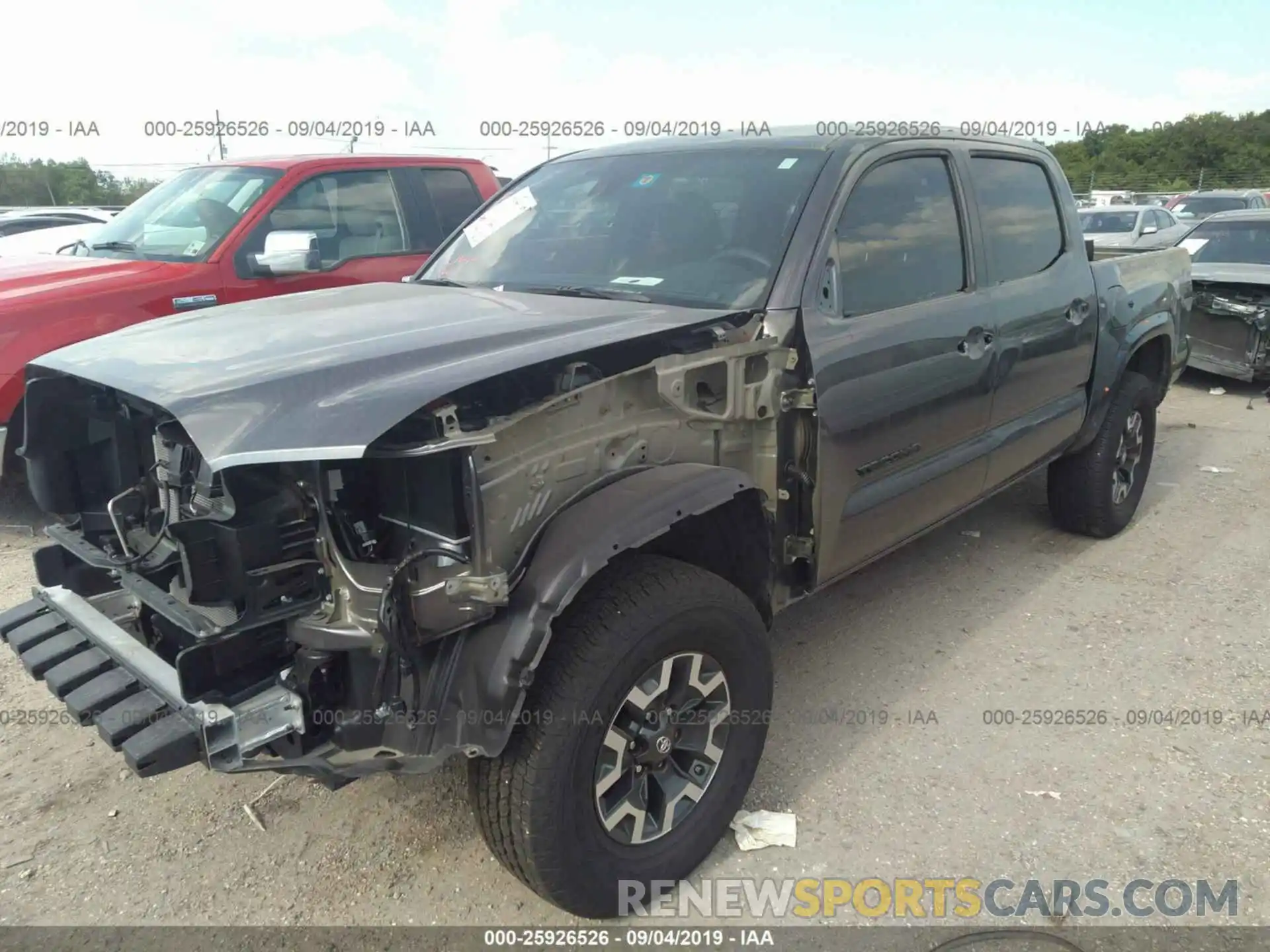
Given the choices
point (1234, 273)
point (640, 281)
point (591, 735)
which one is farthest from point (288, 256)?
point (1234, 273)

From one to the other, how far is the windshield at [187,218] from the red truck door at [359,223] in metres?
0.19

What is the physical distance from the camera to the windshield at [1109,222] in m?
15.4

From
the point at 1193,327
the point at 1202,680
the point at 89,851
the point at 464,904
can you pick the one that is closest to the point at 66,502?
the point at 89,851

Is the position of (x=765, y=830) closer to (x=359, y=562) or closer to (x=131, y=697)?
(x=359, y=562)

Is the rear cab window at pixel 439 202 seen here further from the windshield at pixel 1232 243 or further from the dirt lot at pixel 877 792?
the windshield at pixel 1232 243

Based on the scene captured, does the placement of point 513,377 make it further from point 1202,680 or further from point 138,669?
point 1202,680

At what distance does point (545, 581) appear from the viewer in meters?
2.13

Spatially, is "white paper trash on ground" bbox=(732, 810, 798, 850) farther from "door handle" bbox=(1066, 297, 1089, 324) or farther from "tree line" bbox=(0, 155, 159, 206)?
"tree line" bbox=(0, 155, 159, 206)

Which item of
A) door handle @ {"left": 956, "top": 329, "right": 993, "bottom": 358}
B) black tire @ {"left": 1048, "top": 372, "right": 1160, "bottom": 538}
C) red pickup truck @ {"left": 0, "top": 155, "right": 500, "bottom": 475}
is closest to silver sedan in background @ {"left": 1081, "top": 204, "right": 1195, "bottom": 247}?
black tire @ {"left": 1048, "top": 372, "right": 1160, "bottom": 538}

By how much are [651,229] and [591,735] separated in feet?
5.95

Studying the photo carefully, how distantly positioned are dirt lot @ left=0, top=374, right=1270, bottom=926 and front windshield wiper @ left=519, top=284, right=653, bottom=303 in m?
1.58

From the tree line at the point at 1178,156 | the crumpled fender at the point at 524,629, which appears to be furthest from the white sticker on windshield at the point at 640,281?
the tree line at the point at 1178,156

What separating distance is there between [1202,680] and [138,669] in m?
3.66
